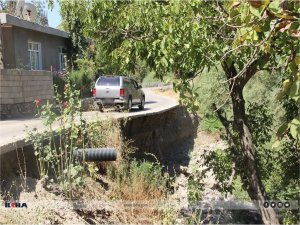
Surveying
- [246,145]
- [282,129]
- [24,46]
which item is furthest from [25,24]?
[282,129]

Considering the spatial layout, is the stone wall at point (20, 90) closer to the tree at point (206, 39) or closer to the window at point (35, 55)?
the window at point (35, 55)

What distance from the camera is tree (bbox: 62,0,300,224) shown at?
3018mm

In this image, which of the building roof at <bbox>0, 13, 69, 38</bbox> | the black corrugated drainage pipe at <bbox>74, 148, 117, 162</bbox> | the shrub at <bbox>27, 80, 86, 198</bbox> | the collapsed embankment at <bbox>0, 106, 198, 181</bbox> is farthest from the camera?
the building roof at <bbox>0, 13, 69, 38</bbox>

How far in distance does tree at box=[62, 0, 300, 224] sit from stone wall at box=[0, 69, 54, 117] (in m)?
9.61

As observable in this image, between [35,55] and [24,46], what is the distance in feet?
7.55

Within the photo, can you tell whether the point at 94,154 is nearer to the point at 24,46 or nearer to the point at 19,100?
the point at 19,100

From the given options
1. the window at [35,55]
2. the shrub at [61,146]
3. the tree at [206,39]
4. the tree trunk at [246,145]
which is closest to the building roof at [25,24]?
the window at [35,55]

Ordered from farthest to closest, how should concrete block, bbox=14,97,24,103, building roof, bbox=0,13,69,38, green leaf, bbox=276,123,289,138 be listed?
building roof, bbox=0,13,69,38 → concrete block, bbox=14,97,24,103 → green leaf, bbox=276,123,289,138

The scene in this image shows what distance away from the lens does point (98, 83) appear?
2159 centimetres

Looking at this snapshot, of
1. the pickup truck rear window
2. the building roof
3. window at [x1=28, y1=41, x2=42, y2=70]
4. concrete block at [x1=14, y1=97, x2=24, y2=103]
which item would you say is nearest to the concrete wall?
window at [x1=28, y1=41, x2=42, y2=70]

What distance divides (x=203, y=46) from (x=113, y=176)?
13.8 feet

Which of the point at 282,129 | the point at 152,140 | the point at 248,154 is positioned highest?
the point at 282,129

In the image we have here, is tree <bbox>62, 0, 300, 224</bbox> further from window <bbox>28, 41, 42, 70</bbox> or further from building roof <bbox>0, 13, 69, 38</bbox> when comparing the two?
window <bbox>28, 41, 42, 70</bbox>

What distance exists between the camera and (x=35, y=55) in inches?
993
